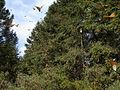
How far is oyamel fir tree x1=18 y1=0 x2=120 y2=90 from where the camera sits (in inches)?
464

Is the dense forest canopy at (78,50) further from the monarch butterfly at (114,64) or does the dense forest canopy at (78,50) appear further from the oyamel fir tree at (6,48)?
the oyamel fir tree at (6,48)

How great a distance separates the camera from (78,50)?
48.4 ft

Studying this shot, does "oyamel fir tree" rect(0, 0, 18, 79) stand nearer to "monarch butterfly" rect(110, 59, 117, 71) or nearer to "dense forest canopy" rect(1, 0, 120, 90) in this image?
"dense forest canopy" rect(1, 0, 120, 90)

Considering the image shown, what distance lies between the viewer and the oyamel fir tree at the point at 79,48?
1178cm

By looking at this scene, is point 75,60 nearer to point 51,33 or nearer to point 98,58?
point 98,58

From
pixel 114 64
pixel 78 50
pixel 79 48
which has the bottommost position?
pixel 114 64

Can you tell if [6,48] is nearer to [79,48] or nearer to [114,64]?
[79,48]

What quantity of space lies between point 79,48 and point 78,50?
41cm

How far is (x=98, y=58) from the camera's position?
532 inches

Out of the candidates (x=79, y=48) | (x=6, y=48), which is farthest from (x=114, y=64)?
(x=6, y=48)

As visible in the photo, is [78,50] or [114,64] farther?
[78,50]

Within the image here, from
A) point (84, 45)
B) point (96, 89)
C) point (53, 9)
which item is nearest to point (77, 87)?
point (96, 89)

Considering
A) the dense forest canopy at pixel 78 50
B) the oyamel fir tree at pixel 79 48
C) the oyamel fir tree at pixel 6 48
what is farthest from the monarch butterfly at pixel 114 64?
the oyamel fir tree at pixel 6 48

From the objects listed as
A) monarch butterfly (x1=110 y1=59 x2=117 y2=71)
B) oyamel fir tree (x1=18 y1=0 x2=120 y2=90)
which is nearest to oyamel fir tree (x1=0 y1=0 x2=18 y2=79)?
oyamel fir tree (x1=18 y1=0 x2=120 y2=90)
